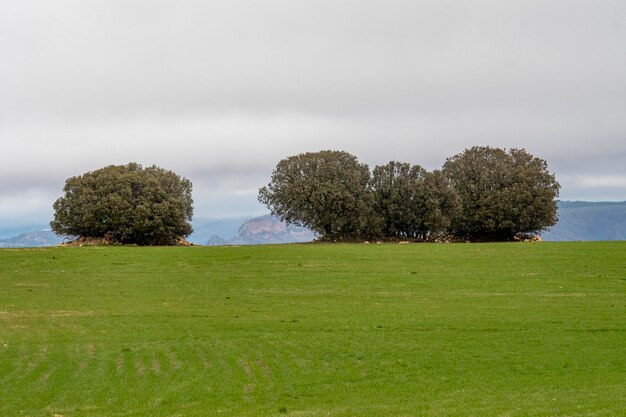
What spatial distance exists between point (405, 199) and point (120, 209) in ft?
137

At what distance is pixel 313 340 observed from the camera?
25344mm

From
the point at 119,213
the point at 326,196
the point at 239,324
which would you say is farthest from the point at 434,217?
the point at 239,324

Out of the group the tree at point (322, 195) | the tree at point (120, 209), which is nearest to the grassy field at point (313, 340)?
the tree at point (120, 209)

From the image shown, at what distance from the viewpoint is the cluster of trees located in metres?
93.1

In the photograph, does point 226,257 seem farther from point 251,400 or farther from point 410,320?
point 251,400

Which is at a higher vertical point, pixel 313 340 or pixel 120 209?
pixel 120 209

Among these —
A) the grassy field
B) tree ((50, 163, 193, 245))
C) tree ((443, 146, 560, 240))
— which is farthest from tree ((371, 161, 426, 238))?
the grassy field

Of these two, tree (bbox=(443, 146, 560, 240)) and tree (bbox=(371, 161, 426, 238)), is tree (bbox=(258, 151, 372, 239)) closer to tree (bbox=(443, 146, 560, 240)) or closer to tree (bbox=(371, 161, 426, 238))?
tree (bbox=(371, 161, 426, 238))

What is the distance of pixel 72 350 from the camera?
23.7 meters

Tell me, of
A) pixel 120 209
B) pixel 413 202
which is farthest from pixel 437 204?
pixel 120 209

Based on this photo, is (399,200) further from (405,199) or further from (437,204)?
(437,204)

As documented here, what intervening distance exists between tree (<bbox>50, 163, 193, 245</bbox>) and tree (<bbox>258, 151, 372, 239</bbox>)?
14744mm

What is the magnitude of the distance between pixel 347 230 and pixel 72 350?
71.6 metres

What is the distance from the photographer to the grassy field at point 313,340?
57.2 ft
